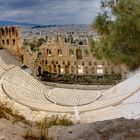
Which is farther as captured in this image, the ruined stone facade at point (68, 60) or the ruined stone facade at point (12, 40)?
the ruined stone facade at point (68, 60)

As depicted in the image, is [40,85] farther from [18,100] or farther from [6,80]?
[18,100]

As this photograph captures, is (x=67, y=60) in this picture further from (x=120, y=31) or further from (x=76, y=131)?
(x=76, y=131)

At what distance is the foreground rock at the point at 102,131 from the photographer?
187 inches

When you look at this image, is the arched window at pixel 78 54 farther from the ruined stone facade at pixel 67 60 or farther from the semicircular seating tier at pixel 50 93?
the semicircular seating tier at pixel 50 93

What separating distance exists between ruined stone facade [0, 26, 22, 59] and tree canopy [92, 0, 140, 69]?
3816 cm

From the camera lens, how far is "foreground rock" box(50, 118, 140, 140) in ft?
15.6

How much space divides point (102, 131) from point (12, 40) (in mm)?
43334

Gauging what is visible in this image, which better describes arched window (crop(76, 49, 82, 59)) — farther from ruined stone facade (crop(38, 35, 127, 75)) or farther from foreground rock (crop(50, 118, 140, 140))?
foreground rock (crop(50, 118, 140, 140))

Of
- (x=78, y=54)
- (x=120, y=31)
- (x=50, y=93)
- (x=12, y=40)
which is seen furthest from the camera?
(x=78, y=54)

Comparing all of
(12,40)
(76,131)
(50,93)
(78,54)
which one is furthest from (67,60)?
(76,131)

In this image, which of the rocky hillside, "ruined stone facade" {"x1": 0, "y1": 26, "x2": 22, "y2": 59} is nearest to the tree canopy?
the rocky hillside

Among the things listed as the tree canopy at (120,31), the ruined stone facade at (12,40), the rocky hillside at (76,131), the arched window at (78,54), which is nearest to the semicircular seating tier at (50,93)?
the ruined stone facade at (12,40)

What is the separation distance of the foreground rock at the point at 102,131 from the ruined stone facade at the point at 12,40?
42009 mm

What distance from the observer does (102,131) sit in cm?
494
